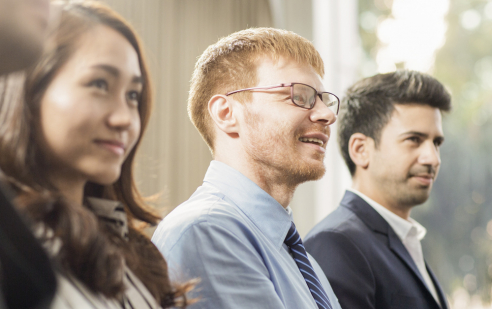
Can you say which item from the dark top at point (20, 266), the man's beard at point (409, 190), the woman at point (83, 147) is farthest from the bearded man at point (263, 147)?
the man's beard at point (409, 190)

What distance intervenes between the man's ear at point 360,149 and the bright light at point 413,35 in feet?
5.72

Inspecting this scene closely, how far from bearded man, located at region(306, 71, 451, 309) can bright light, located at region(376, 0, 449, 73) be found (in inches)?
64.0

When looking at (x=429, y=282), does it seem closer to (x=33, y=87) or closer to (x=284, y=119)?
(x=284, y=119)

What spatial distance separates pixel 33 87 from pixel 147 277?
268mm

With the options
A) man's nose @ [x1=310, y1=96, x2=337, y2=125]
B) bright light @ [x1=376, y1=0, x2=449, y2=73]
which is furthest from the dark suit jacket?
bright light @ [x1=376, y1=0, x2=449, y2=73]

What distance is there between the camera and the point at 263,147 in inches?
50.4

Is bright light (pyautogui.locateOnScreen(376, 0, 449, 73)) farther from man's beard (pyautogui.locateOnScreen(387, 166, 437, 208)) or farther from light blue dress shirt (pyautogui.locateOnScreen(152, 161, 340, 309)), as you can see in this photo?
light blue dress shirt (pyautogui.locateOnScreen(152, 161, 340, 309))

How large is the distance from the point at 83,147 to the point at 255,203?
30.6 inches

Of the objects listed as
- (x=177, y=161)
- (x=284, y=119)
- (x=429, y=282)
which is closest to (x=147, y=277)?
(x=284, y=119)

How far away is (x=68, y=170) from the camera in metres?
0.45

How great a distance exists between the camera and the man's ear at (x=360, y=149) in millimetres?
1958

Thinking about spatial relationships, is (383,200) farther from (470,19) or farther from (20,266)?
(470,19)

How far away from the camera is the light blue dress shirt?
0.88 meters

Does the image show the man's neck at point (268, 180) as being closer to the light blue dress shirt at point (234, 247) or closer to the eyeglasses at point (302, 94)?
the light blue dress shirt at point (234, 247)
